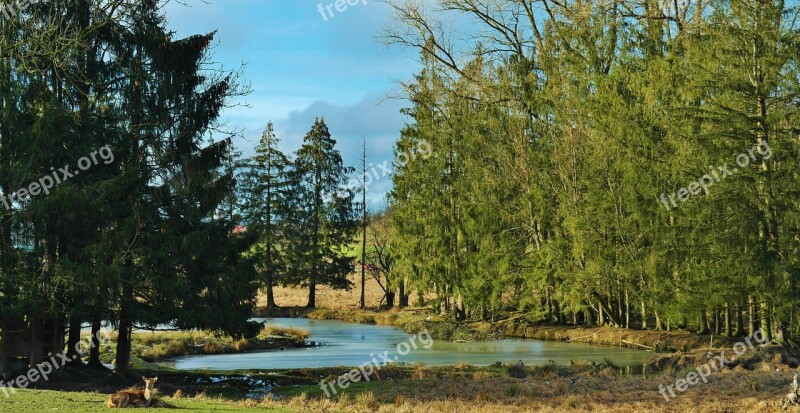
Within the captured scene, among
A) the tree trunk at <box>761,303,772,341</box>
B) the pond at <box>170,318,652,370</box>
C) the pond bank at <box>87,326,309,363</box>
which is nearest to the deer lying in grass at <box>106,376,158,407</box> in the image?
the pond at <box>170,318,652,370</box>

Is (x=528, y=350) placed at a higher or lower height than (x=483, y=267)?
lower

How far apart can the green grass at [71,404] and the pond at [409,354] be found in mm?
12675

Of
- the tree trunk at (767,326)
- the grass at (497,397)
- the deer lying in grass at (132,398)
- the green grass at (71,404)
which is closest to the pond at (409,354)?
the tree trunk at (767,326)

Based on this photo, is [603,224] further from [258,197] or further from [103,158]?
[258,197]

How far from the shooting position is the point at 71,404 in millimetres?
12188

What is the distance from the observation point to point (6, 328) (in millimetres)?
19094

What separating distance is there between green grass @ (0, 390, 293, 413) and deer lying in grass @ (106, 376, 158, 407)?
0.59 feet

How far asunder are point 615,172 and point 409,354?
10.8 metres

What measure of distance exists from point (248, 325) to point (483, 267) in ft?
72.0

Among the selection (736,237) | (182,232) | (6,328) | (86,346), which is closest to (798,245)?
(736,237)

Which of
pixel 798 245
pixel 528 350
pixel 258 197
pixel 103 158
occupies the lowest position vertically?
pixel 528 350

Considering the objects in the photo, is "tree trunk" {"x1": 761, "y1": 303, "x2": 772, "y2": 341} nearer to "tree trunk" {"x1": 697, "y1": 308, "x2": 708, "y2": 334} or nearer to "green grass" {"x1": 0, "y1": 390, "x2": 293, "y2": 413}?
"tree trunk" {"x1": 697, "y1": 308, "x2": 708, "y2": 334}

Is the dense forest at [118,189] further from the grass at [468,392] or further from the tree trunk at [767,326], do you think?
the tree trunk at [767,326]

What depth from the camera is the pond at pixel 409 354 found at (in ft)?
89.7
